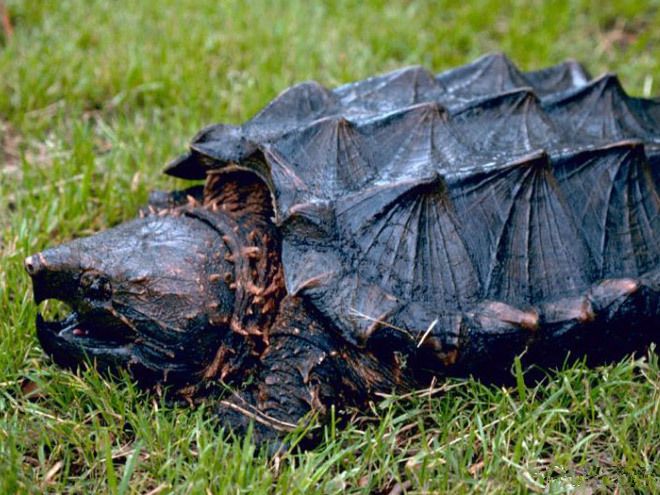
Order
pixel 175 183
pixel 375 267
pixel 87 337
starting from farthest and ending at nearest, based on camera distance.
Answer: pixel 175 183, pixel 87 337, pixel 375 267

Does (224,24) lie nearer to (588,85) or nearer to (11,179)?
(11,179)

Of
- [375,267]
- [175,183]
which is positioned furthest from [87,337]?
[175,183]

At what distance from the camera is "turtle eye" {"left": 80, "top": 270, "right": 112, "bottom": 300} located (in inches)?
92.5

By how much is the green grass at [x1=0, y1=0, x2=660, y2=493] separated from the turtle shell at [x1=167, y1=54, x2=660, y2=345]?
32 centimetres

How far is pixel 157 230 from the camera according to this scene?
8.15 feet

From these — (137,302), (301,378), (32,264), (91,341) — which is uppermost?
(32,264)

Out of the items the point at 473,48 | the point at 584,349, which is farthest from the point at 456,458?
the point at 473,48

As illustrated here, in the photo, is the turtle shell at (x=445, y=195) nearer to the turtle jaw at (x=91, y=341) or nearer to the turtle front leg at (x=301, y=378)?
the turtle front leg at (x=301, y=378)

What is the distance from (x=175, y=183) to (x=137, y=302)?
3.61 feet

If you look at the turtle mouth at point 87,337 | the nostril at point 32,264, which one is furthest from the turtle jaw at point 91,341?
the nostril at point 32,264

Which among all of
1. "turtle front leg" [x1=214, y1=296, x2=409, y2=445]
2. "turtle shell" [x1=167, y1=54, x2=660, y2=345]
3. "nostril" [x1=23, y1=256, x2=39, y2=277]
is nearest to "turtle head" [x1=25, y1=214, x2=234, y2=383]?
"nostril" [x1=23, y1=256, x2=39, y2=277]

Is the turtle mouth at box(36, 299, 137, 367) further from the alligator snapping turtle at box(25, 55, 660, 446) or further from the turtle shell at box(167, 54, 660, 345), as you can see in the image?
the turtle shell at box(167, 54, 660, 345)

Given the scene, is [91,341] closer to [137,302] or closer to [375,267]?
[137,302]

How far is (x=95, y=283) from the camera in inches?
92.6
